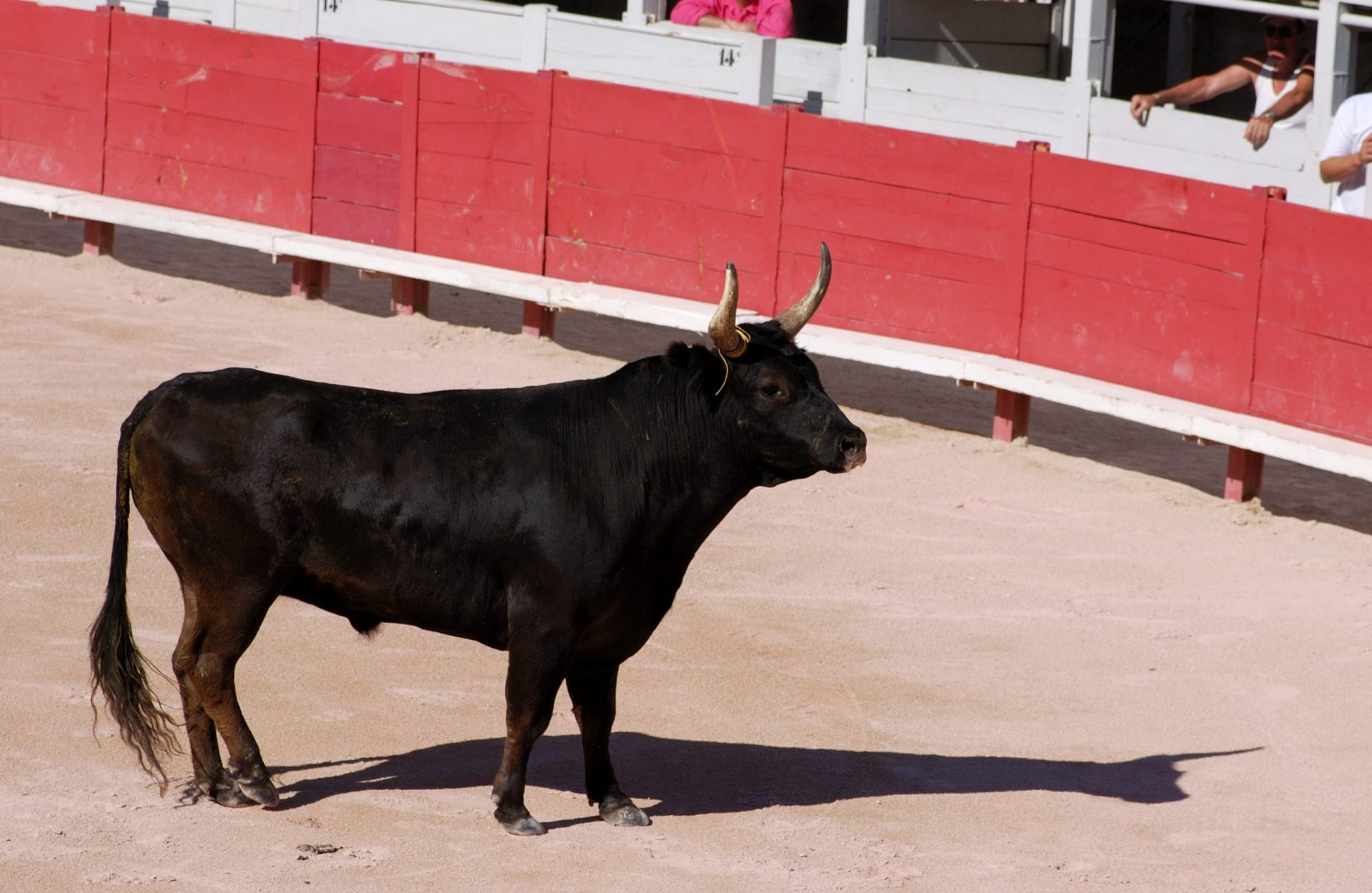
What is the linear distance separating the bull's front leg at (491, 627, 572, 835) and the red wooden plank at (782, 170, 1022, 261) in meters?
5.46

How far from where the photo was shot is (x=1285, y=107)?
35.1 feet

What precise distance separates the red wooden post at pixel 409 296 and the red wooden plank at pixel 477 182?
20.2 inches

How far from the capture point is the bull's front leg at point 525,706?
500cm

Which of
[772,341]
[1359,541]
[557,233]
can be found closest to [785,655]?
[772,341]

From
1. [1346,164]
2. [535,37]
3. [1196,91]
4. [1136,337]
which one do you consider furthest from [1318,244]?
[535,37]

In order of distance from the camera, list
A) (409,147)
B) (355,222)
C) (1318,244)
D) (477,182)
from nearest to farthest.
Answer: (1318,244) < (477,182) < (409,147) < (355,222)

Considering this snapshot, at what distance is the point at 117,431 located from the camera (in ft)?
28.9

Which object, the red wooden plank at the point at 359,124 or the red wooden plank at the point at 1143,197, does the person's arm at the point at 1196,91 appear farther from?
the red wooden plank at the point at 359,124

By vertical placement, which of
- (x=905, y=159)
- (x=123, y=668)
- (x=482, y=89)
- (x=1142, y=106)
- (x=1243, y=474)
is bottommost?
(x=123, y=668)

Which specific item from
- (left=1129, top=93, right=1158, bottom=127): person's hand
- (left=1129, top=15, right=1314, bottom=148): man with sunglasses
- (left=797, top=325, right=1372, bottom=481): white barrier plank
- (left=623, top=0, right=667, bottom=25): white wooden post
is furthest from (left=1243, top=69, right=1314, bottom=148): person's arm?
(left=623, top=0, right=667, bottom=25): white wooden post

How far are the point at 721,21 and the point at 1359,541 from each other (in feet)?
19.5

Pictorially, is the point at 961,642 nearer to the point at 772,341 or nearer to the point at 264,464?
the point at 772,341

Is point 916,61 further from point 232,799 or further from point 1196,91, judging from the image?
point 232,799

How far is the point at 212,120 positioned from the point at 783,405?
812 cm
